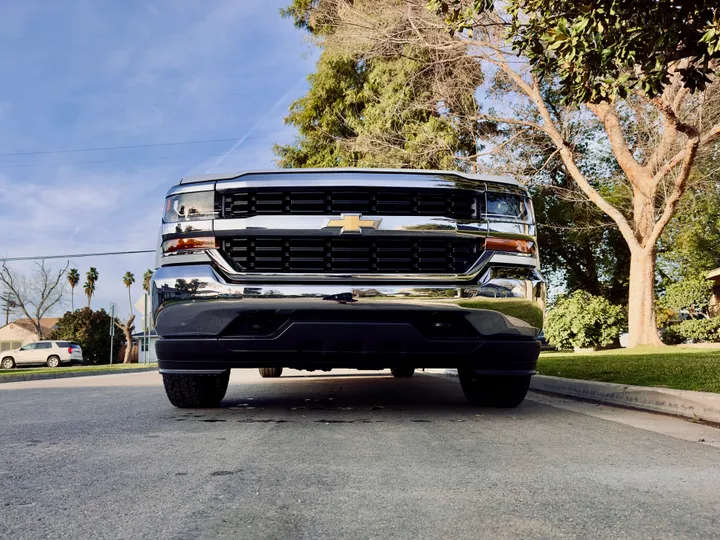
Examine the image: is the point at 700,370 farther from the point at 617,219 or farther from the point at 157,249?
the point at 617,219

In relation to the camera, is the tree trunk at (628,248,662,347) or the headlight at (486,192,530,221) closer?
the headlight at (486,192,530,221)

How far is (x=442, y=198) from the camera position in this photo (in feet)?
16.9

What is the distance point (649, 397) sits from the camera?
646cm

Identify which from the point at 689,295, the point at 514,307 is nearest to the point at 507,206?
the point at 514,307

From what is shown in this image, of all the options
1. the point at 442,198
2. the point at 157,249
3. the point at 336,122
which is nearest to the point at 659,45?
the point at 442,198

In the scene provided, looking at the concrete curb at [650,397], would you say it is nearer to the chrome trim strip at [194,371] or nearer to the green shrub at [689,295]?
the chrome trim strip at [194,371]

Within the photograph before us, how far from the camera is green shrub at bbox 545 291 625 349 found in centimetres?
2142

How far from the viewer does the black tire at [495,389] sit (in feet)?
18.5

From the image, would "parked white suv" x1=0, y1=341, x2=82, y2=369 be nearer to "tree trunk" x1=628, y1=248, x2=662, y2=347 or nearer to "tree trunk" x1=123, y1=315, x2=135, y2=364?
"tree trunk" x1=123, y1=315, x2=135, y2=364

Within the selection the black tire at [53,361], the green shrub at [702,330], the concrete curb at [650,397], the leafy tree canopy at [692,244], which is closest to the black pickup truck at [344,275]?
the concrete curb at [650,397]

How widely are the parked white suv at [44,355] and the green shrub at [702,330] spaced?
99.3 feet

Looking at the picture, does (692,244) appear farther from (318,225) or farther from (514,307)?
(318,225)

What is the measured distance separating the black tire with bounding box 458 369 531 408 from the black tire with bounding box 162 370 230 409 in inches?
79.4

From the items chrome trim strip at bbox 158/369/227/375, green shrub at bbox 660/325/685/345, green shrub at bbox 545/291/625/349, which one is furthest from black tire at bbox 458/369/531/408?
green shrub at bbox 660/325/685/345
